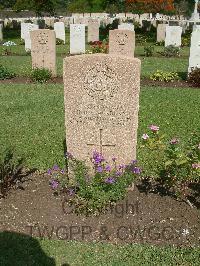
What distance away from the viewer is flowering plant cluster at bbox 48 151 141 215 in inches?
205

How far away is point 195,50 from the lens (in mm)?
13555

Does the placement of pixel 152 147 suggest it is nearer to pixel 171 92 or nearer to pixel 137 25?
pixel 171 92

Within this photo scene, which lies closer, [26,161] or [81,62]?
[81,62]

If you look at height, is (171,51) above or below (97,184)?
above

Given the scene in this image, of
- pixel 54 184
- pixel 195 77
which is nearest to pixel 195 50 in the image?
pixel 195 77

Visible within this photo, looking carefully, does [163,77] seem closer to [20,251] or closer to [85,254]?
[85,254]

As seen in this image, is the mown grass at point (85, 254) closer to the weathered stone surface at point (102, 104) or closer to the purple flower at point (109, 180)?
the purple flower at point (109, 180)

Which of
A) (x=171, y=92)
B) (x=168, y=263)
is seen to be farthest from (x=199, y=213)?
(x=171, y=92)

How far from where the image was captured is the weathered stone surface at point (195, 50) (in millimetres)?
13273

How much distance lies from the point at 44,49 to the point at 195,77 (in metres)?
5.72

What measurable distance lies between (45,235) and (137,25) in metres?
35.1

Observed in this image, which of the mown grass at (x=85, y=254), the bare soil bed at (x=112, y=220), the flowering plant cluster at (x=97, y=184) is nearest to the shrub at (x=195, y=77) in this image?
the bare soil bed at (x=112, y=220)

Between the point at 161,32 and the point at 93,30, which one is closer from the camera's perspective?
the point at 93,30

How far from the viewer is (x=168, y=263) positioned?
4.30m
